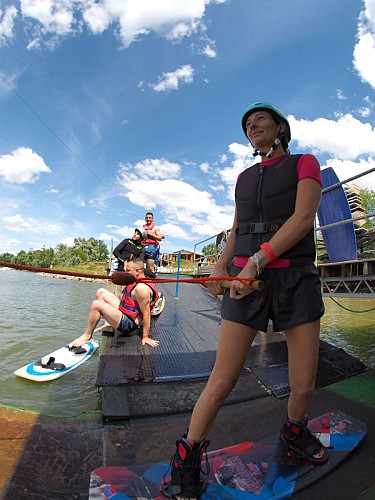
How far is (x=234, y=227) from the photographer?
220cm

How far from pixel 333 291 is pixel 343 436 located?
4.22m

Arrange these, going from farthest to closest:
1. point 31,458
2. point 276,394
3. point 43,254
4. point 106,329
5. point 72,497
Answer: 1. point 43,254
2. point 106,329
3. point 276,394
4. point 31,458
5. point 72,497

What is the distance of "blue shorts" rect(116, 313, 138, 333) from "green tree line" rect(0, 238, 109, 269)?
91189 mm

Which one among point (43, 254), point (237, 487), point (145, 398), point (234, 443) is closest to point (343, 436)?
point (234, 443)

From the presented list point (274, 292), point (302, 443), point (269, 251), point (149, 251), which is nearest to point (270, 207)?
point (269, 251)

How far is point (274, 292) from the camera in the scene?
1.79 metres

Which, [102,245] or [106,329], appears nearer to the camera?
[106,329]

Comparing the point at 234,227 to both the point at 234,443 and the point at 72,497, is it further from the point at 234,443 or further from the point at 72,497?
the point at 72,497

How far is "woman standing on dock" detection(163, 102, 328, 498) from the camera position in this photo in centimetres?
169

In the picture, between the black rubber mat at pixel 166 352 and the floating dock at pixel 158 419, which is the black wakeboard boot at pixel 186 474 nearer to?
the floating dock at pixel 158 419

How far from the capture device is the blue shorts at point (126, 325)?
478 centimetres

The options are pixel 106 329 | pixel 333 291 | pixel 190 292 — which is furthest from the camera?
pixel 190 292

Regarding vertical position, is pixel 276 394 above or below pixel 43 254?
below

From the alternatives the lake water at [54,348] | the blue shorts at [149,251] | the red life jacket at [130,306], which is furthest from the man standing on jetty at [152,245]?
the red life jacket at [130,306]
